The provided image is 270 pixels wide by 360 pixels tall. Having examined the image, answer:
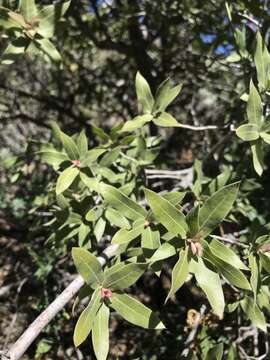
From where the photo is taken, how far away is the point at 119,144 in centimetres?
208

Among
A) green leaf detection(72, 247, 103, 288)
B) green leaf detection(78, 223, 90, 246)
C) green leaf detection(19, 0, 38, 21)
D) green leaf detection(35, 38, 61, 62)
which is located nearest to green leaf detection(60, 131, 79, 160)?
green leaf detection(78, 223, 90, 246)

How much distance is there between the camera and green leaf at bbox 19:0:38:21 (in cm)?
183

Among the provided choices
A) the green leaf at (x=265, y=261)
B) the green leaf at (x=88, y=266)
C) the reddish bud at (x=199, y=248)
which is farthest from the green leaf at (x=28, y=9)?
the green leaf at (x=265, y=261)

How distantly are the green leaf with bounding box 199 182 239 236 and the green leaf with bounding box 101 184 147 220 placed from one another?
11.7 inches

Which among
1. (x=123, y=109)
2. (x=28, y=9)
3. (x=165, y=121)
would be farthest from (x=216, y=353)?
(x=123, y=109)

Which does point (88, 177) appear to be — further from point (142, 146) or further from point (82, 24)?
point (82, 24)

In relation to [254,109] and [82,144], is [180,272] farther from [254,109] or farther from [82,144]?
[82,144]

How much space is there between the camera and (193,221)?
51.1 inches

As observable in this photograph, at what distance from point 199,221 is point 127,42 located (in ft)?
8.50

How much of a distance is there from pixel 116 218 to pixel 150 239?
10.8 inches

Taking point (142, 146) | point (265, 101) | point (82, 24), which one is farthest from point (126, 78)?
point (265, 101)

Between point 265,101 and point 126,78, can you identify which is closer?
point 265,101

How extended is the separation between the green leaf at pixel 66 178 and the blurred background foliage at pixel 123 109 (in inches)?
24.9

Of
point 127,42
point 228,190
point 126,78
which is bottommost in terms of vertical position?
point 126,78
